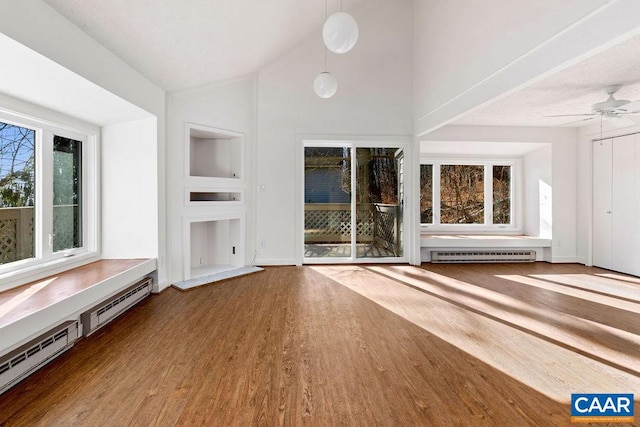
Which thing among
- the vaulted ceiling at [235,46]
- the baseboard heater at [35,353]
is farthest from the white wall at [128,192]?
the baseboard heater at [35,353]

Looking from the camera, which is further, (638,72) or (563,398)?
(638,72)

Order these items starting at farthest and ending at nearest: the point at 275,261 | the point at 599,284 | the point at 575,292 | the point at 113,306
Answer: the point at 275,261 → the point at 599,284 → the point at 575,292 → the point at 113,306

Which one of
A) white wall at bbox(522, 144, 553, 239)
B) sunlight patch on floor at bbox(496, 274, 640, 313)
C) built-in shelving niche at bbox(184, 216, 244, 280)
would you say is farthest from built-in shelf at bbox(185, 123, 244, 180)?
white wall at bbox(522, 144, 553, 239)

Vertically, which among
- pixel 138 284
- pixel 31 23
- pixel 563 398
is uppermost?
pixel 31 23

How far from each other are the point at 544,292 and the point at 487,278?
80 cm

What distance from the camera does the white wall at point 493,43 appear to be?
220 centimetres

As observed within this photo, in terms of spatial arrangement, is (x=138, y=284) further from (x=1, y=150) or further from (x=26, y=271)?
(x=1, y=150)

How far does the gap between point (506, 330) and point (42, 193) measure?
4507 millimetres

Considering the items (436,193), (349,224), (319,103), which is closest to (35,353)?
(349,224)

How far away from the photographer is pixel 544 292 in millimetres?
3898

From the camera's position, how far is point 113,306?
9.78 feet

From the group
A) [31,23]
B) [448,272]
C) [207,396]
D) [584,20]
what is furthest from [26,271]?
[448,272]

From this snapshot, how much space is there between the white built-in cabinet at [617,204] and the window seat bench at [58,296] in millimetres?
6857

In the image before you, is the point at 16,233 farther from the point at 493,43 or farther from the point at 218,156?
the point at 493,43
